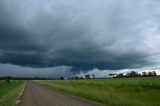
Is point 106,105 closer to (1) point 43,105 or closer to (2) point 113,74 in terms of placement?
(1) point 43,105

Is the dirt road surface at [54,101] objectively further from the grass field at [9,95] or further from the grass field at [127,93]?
the grass field at [127,93]

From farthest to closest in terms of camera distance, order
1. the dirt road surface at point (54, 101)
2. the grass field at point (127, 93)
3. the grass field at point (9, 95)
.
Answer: the grass field at point (9, 95)
the dirt road surface at point (54, 101)
the grass field at point (127, 93)

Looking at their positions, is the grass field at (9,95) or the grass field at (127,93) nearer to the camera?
the grass field at (127,93)

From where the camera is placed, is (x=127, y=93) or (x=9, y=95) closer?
(x=127, y=93)

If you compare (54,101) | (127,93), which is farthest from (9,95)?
(127,93)

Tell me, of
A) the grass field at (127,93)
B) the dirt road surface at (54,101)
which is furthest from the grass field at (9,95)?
the grass field at (127,93)

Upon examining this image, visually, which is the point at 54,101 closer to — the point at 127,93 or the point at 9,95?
the point at 127,93

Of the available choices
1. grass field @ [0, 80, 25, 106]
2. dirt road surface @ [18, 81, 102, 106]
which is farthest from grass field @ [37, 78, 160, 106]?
grass field @ [0, 80, 25, 106]

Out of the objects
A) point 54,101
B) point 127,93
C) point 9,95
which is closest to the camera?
point 54,101

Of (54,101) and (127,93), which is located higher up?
(127,93)

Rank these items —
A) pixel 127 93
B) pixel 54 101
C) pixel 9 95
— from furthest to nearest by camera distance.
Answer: pixel 9 95 < pixel 127 93 < pixel 54 101

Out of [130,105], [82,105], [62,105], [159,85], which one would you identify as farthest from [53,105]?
[159,85]

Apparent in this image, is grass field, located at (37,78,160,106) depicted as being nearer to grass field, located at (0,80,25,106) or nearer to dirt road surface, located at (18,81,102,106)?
dirt road surface, located at (18,81,102,106)

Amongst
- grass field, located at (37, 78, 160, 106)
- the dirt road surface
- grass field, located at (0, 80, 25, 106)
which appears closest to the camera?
grass field, located at (37, 78, 160, 106)
